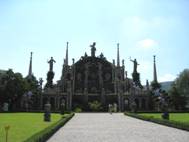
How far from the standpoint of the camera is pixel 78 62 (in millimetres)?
106688

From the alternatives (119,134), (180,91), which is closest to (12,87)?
(180,91)

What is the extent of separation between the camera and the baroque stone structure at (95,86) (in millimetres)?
91000

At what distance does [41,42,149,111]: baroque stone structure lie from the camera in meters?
91.0

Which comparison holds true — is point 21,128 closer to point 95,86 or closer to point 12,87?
point 12,87

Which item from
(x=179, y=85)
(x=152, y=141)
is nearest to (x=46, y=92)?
(x=179, y=85)

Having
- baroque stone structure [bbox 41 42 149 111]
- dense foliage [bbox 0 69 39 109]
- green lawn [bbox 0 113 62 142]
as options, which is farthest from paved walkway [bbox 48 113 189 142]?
baroque stone structure [bbox 41 42 149 111]

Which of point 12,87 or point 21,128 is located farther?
point 12,87

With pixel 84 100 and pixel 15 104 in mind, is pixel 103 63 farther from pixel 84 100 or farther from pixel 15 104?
pixel 15 104

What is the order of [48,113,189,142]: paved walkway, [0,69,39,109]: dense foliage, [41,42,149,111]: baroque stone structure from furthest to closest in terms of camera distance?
[41,42,149,111]: baroque stone structure → [0,69,39,109]: dense foliage → [48,113,189,142]: paved walkway

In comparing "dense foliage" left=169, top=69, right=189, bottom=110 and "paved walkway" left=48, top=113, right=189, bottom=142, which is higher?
"dense foliage" left=169, top=69, right=189, bottom=110

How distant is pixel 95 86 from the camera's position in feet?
338

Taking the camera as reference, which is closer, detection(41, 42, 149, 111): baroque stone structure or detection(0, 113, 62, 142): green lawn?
detection(0, 113, 62, 142): green lawn

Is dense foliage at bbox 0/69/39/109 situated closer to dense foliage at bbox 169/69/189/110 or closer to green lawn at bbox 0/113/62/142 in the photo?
dense foliage at bbox 169/69/189/110

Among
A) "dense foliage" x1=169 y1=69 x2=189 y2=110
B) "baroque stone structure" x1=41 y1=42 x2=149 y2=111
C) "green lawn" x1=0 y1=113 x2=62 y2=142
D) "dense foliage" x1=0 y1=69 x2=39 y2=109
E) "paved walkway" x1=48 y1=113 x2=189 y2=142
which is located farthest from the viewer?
"baroque stone structure" x1=41 y1=42 x2=149 y2=111
